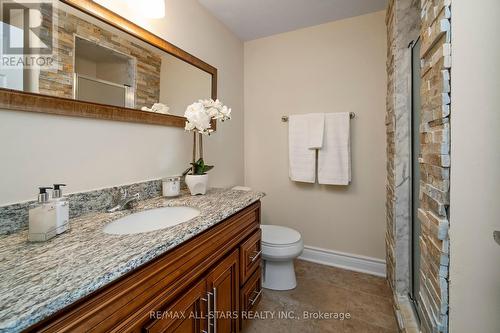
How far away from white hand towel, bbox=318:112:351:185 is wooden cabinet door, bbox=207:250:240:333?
1252 millimetres

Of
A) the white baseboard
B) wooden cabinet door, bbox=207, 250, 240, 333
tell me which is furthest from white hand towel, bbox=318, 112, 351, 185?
wooden cabinet door, bbox=207, 250, 240, 333

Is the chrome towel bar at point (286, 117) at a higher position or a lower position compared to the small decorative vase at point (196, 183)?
higher

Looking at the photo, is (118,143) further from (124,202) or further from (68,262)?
(68,262)

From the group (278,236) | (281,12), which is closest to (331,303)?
(278,236)

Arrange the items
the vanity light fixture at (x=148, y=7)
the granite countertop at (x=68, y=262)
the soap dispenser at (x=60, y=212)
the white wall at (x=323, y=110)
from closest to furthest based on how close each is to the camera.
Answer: the granite countertop at (x=68, y=262), the soap dispenser at (x=60, y=212), the vanity light fixture at (x=148, y=7), the white wall at (x=323, y=110)

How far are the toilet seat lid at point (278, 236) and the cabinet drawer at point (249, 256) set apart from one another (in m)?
0.30

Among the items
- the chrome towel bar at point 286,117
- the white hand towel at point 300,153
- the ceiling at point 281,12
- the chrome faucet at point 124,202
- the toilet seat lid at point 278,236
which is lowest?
the toilet seat lid at point 278,236

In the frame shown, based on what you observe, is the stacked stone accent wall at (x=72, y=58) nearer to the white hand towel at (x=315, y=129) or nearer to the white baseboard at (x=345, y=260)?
the white hand towel at (x=315, y=129)

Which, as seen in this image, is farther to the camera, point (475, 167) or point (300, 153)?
point (300, 153)

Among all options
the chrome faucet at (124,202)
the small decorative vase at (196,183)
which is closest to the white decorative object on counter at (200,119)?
the small decorative vase at (196,183)

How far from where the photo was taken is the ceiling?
1.84 metres

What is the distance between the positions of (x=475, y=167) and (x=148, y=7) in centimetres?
165

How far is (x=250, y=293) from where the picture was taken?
1.40m

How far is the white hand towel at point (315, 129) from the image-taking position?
212cm
